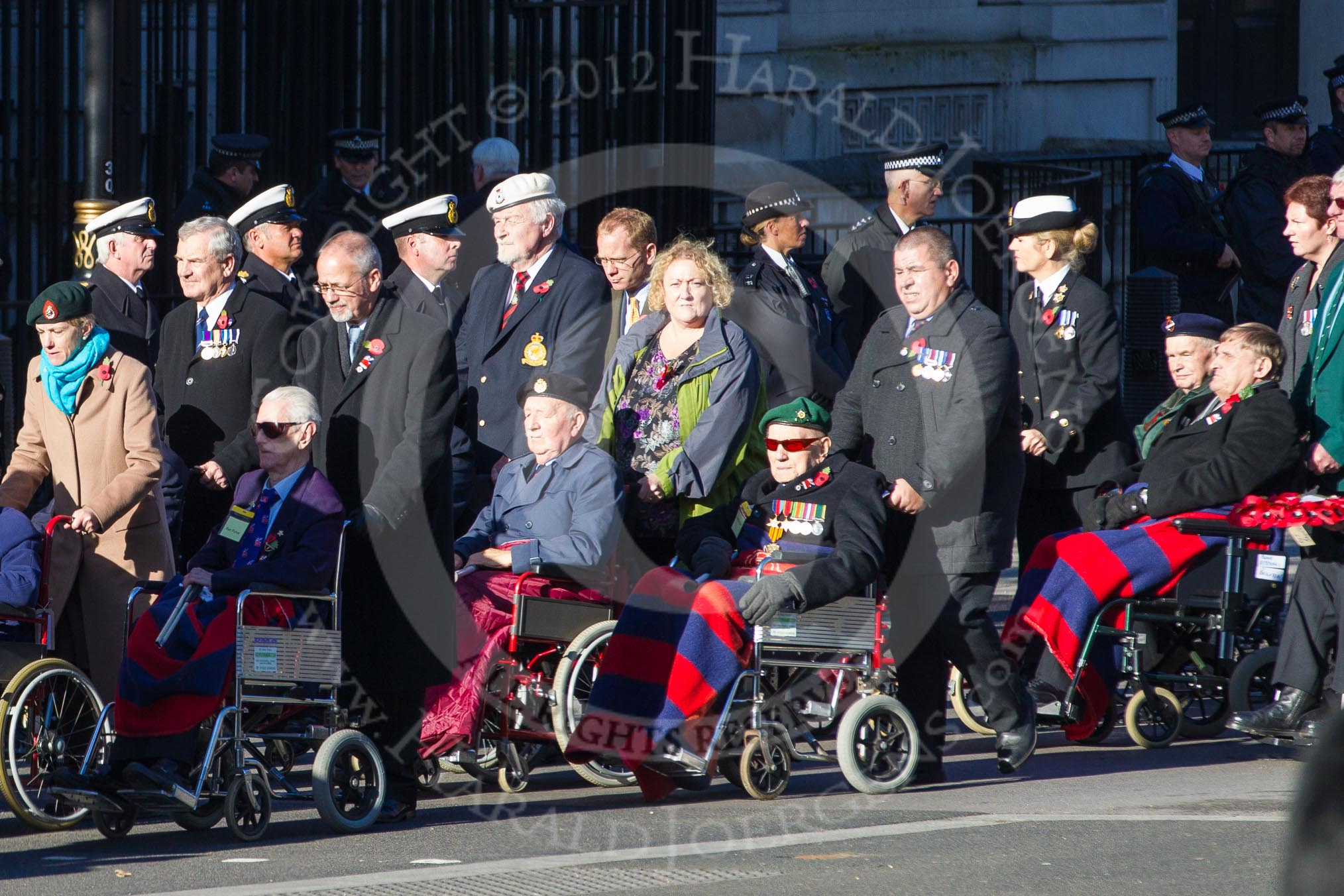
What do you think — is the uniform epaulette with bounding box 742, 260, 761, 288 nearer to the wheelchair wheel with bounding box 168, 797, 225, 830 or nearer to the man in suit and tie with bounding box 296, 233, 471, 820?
the man in suit and tie with bounding box 296, 233, 471, 820

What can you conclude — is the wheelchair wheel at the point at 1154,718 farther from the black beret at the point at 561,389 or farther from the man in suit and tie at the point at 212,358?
the man in suit and tie at the point at 212,358

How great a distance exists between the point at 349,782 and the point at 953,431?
2.43 m

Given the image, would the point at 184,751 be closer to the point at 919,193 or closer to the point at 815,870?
the point at 815,870

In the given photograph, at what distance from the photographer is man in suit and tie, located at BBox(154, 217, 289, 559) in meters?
8.13

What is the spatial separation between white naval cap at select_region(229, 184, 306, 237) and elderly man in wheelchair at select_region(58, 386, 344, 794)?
2723 mm

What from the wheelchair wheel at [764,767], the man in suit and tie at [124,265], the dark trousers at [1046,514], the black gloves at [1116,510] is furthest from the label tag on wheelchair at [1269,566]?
the man in suit and tie at [124,265]

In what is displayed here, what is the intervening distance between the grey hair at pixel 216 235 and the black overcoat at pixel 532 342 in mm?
1064

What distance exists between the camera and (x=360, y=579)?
650 centimetres

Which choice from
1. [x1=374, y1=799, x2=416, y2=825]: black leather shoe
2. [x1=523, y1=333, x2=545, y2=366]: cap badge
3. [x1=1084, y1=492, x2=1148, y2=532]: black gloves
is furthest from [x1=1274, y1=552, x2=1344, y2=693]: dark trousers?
[x1=374, y1=799, x2=416, y2=825]: black leather shoe

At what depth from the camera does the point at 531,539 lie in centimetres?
707

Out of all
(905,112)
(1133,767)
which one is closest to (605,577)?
(1133,767)

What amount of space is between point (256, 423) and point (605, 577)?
139 centimetres

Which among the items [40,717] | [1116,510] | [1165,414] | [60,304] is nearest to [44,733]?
[40,717]

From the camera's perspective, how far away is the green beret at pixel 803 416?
6.90m
